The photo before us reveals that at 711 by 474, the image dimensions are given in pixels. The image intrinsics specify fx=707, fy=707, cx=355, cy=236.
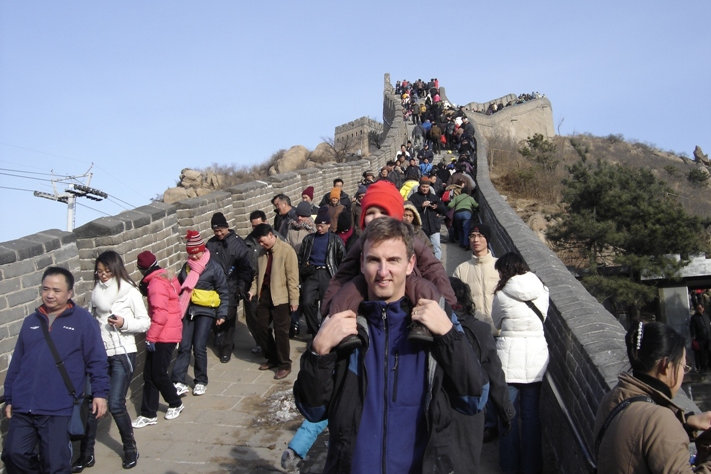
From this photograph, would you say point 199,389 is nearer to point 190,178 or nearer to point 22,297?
point 22,297

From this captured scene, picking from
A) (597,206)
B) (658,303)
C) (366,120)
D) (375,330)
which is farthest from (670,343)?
(366,120)

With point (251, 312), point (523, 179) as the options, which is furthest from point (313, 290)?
point (523, 179)

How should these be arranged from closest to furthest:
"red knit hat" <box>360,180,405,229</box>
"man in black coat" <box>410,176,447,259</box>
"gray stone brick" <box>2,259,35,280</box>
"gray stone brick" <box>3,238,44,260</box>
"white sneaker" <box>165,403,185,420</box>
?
1. "red knit hat" <box>360,180,405,229</box>
2. "gray stone brick" <box>2,259,35,280</box>
3. "gray stone brick" <box>3,238,44,260</box>
4. "white sneaker" <box>165,403,185,420</box>
5. "man in black coat" <box>410,176,447,259</box>

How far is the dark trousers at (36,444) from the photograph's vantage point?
14.8 ft

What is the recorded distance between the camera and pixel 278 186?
13.5 metres

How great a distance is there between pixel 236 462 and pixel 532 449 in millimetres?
2400

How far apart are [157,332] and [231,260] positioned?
1.96 m

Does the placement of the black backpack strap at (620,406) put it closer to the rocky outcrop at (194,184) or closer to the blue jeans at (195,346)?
the blue jeans at (195,346)

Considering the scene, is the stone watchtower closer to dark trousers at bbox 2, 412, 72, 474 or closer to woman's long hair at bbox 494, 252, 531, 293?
woman's long hair at bbox 494, 252, 531, 293

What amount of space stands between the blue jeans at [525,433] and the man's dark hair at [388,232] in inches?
102

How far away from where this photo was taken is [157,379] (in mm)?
6457

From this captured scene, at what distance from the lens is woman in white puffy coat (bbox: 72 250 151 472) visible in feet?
18.8

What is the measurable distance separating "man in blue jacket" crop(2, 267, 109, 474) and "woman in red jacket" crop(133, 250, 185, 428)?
1.56 metres

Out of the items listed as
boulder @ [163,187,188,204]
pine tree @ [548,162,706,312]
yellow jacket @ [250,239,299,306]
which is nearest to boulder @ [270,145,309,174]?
boulder @ [163,187,188,204]
